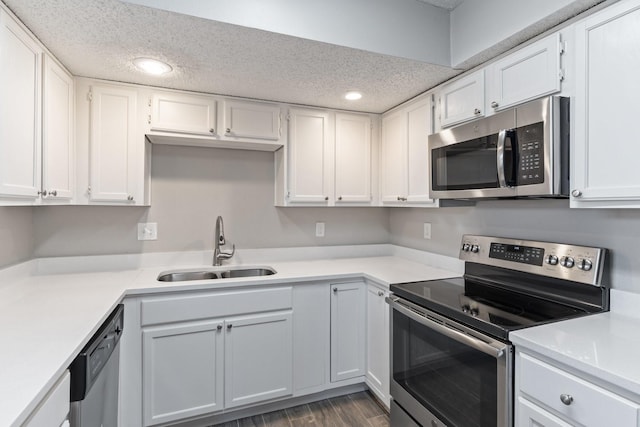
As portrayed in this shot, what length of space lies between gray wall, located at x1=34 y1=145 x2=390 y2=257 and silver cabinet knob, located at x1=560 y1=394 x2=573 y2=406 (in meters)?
2.03

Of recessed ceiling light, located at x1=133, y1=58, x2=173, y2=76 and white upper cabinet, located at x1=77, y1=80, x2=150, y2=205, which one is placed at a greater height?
recessed ceiling light, located at x1=133, y1=58, x2=173, y2=76

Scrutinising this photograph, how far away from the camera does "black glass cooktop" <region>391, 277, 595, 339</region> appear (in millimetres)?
1326

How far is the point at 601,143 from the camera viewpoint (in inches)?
49.1

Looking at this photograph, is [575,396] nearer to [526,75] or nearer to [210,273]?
[526,75]

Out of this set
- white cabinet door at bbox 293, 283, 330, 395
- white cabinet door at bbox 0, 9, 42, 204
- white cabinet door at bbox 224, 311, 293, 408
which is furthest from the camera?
white cabinet door at bbox 293, 283, 330, 395

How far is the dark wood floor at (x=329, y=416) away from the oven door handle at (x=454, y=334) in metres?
0.80

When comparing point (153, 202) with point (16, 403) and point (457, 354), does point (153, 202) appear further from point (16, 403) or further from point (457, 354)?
point (457, 354)

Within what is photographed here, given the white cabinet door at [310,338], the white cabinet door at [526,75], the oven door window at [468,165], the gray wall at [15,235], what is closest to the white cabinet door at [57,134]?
the gray wall at [15,235]

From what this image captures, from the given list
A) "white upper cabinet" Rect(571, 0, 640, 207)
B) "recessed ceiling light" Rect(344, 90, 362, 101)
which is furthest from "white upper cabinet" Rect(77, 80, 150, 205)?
"white upper cabinet" Rect(571, 0, 640, 207)

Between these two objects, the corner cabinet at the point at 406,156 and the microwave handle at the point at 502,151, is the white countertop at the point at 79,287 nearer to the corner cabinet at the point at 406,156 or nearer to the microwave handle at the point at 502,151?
the corner cabinet at the point at 406,156

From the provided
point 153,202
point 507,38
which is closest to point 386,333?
point 507,38

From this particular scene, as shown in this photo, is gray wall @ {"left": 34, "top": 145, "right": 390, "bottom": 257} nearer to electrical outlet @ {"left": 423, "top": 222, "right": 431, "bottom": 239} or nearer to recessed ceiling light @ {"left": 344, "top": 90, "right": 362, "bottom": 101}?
electrical outlet @ {"left": 423, "top": 222, "right": 431, "bottom": 239}

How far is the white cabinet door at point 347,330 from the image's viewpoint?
2260 mm

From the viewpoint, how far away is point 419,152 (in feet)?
7.50
